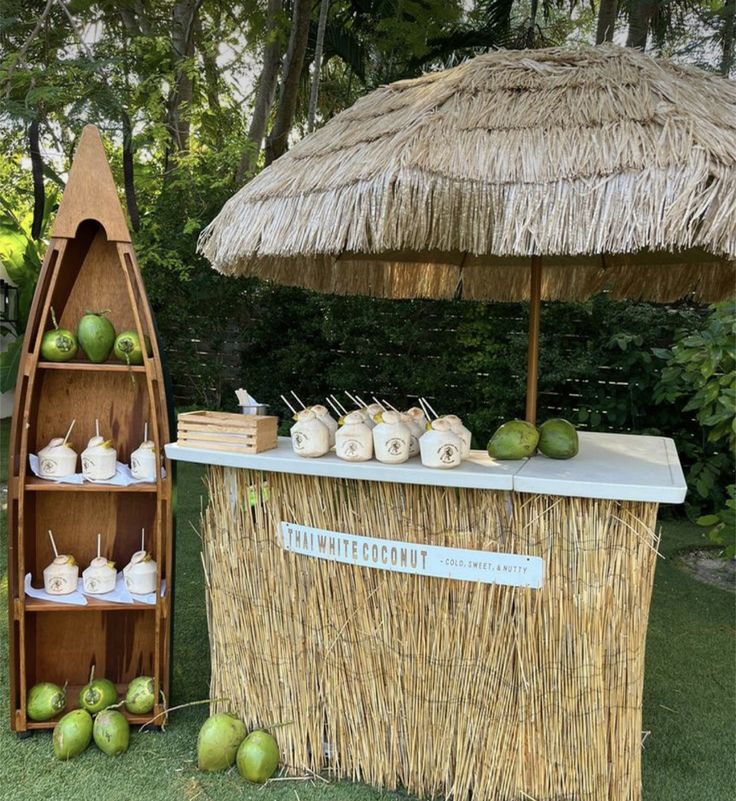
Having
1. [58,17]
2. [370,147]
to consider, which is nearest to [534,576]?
[370,147]

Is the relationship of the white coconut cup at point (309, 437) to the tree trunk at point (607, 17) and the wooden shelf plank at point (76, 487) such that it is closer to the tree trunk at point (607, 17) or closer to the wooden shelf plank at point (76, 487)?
the wooden shelf plank at point (76, 487)

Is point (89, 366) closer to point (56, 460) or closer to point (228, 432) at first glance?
point (56, 460)

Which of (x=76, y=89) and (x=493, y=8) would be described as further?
(x=493, y=8)

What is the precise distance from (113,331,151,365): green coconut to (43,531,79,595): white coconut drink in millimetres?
617

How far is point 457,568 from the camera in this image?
5.76 ft

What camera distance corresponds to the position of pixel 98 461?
2.04 m

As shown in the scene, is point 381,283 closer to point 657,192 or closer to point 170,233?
point 657,192

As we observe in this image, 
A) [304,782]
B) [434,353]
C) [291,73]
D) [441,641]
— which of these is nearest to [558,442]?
[441,641]

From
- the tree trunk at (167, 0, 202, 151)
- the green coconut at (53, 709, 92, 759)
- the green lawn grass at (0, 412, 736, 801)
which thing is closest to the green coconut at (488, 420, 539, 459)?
the green lawn grass at (0, 412, 736, 801)

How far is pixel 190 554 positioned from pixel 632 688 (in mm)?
2593

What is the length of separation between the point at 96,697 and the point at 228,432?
927mm

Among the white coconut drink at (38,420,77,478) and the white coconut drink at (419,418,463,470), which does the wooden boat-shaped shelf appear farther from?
the white coconut drink at (419,418,463,470)

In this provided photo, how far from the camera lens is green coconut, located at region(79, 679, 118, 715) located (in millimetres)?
2068

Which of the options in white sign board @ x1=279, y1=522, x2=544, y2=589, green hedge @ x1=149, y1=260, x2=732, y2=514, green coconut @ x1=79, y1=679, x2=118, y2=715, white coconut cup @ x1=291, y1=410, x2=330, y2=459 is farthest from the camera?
green hedge @ x1=149, y1=260, x2=732, y2=514
